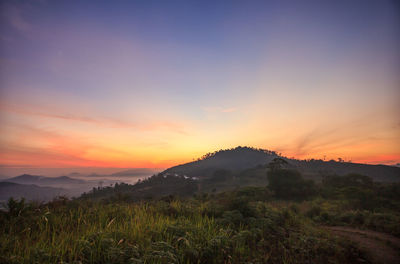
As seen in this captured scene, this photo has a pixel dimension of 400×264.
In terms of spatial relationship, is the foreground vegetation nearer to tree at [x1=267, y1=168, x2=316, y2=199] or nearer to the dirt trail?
the dirt trail

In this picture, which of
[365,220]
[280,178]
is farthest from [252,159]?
[365,220]

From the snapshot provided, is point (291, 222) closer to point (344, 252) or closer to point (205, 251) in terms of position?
point (344, 252)

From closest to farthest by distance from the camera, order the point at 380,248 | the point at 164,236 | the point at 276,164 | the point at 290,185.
Result: 1. the point at 164,236
2. the point at 380,248
3. the point at 290,185
4. the point at 276,164

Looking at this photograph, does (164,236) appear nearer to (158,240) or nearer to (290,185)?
(158,240)

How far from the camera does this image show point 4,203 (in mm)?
6438

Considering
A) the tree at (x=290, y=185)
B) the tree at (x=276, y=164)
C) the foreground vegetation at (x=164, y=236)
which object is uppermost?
the tree at (x=276, y=164)

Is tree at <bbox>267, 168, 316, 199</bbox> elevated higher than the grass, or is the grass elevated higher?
the grass

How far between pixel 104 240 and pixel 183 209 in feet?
14.8

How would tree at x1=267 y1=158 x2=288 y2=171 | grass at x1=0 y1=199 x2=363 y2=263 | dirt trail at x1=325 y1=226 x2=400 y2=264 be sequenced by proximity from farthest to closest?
tree at x1=267 y1=158 x2=288 y2=171
dirt trail at x1=325 y1=226 x2=400 y2=264
grass at x1=0 y1=199 x2=363 y2=263

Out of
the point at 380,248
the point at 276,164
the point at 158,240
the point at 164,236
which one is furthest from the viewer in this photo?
the point at 276,164

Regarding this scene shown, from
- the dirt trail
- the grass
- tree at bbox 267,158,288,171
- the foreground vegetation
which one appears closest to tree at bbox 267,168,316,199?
tree at bbox 267,158,288,171

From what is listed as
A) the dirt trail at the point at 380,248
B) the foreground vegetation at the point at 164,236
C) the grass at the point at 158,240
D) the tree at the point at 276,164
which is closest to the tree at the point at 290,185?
the tree at the point at 276,164

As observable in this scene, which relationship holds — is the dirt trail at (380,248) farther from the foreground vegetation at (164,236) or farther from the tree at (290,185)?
the tree at (290,185)

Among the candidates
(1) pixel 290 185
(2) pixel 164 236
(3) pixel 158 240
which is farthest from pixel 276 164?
(3) pixel 158 240
